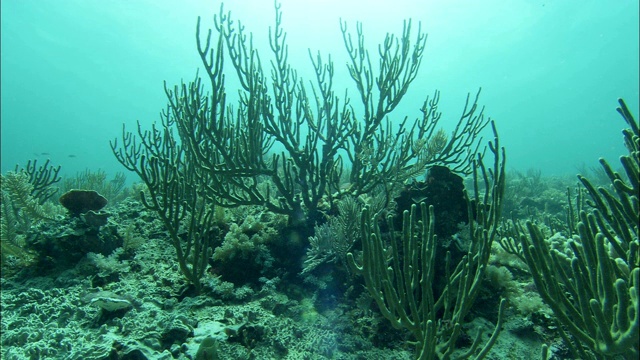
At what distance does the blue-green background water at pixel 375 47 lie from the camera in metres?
37.8

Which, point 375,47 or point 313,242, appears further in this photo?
point 375,47

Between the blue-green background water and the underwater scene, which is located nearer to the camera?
the underwater scene

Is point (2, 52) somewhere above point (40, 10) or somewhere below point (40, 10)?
above

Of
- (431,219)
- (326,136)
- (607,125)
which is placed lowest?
(431,219)

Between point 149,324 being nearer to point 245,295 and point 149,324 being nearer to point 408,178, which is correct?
point 245,295

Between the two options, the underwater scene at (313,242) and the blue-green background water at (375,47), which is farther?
the blue-green background water at (375,47)

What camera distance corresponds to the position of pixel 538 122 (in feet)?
433

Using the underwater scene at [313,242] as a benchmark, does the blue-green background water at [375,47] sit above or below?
above

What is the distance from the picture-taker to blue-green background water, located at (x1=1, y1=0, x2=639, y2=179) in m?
37.8

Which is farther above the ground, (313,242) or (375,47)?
(375,47)

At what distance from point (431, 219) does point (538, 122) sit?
161 meters

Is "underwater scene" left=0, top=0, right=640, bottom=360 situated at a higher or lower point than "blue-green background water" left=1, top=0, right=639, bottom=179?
lower

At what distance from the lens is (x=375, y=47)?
174 ft

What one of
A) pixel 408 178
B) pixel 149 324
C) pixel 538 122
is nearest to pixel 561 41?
pixel 408 178
